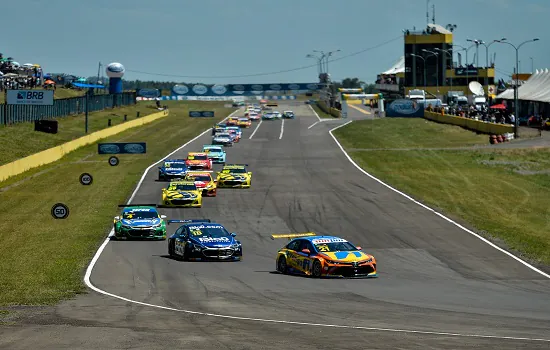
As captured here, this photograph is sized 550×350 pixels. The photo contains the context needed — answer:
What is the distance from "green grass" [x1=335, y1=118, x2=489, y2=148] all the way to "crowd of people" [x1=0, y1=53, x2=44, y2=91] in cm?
3846

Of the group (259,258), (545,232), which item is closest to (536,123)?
(545,232)

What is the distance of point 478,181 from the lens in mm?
60969

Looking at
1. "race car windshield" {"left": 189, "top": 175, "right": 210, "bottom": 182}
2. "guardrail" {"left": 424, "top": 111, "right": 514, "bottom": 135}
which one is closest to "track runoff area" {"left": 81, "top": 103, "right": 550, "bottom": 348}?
"race car windshield" {"left": 189, "top": 175, "right": 210, "bottom": 182}

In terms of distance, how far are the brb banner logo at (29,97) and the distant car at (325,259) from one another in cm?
6566

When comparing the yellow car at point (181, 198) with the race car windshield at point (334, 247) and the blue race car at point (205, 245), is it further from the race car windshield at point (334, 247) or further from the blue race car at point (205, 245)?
the race car windshield at point (334, 247)

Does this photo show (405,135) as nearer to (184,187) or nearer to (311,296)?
(184,187)

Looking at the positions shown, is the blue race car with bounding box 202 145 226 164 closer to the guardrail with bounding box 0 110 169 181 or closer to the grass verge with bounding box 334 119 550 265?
the grass verge with bounding box 334 119 550 265

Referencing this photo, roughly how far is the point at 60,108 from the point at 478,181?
2389 inches

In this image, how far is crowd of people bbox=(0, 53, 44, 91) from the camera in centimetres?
11485

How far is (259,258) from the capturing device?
107ft

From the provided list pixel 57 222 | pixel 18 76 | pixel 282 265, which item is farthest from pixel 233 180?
pixel 18 76

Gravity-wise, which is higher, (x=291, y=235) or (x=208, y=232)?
(x=208, y=232)

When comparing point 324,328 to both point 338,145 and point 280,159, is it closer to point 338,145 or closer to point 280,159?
point 280,159

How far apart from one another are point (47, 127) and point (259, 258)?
6261 centimetres
